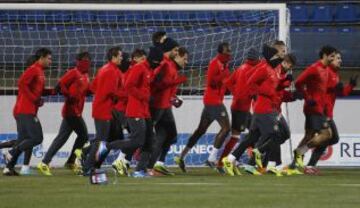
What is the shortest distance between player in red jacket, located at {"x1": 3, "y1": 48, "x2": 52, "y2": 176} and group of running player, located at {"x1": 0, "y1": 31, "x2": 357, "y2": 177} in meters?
0.02

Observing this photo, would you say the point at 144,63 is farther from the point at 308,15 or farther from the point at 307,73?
the point at 308,15

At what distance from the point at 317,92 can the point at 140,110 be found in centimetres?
354

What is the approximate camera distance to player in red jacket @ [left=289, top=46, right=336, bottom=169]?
17.6m

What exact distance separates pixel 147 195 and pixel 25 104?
226 inches

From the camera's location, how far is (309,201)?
10969 mm

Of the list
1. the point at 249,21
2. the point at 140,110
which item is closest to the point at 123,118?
the point at 140,110

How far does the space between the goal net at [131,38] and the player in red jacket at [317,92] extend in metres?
3.31

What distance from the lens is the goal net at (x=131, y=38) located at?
20.9 meters

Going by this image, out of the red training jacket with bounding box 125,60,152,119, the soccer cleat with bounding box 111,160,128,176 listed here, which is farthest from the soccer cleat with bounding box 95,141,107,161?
the soccer cleat with bounding box 111,160,128,176

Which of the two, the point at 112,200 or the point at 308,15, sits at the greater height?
the point at 308,15

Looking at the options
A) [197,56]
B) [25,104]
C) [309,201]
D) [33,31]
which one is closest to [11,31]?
[33,31]

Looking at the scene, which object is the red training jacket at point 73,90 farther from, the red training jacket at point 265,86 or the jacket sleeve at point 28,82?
the red training jacket at point 265,86

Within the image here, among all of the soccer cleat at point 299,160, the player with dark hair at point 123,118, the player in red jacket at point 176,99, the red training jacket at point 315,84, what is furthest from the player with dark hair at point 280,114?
the player with dark hair at point 123,118

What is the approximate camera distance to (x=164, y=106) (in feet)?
55.0
